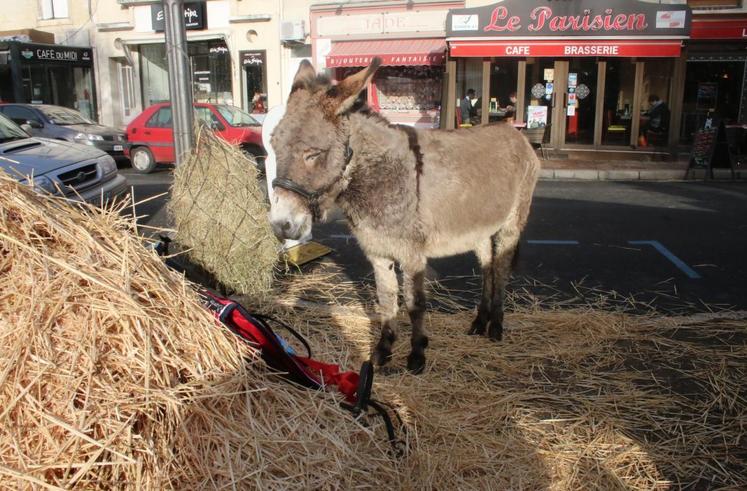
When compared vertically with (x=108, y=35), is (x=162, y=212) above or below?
below

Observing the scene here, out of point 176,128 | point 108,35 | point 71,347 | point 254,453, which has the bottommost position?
point 254,453

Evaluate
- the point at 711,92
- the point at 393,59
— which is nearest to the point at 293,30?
the point at 393,59

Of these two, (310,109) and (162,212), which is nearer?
(310,109)

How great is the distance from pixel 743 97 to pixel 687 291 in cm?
1554

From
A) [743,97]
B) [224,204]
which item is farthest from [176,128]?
[743,97]

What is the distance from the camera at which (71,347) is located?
1.98 metres

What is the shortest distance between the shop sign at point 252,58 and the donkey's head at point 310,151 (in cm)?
2121

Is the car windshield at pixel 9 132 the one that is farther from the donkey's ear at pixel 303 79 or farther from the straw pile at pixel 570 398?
the donkey's ear at pixel 303 79

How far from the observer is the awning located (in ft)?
57.2

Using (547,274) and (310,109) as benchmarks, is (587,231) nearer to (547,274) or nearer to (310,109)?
(547,274)

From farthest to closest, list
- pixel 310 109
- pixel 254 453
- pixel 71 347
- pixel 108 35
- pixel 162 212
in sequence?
pixel 108 35 → pixel 162 212 → pixel 310 109 → pixel 254 453 → pixel 71 347

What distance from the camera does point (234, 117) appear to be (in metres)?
15.7

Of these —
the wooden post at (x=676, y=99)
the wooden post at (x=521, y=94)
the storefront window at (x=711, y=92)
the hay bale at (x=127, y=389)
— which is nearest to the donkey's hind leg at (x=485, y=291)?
the hay bale at (x=127, y=389)

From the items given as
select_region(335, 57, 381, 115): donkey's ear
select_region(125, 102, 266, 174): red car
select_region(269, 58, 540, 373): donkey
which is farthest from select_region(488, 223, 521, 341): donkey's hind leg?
select_region(125, 102, 266, 174): red car
